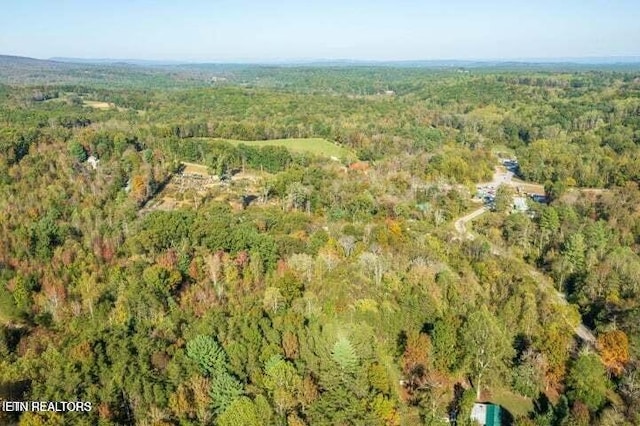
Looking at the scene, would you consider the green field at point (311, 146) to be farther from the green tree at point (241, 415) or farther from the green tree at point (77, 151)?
the green tree at point (241, 415)

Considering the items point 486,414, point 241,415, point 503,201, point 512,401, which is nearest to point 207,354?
point 241,415

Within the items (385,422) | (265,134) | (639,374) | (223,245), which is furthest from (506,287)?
(265,134)

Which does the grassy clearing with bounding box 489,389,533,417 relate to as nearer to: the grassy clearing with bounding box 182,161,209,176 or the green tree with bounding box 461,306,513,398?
the green tree with bounding box 461,306,513,398

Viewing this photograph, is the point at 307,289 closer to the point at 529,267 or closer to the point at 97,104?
the point at 529,267

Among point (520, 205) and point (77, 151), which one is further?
point (77, 151)

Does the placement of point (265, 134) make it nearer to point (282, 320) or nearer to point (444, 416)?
point (282, 320)

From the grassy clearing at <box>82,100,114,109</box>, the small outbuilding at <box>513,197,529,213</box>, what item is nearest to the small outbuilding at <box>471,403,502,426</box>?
the small outbuilding at <box>513,197,529,213</box>
